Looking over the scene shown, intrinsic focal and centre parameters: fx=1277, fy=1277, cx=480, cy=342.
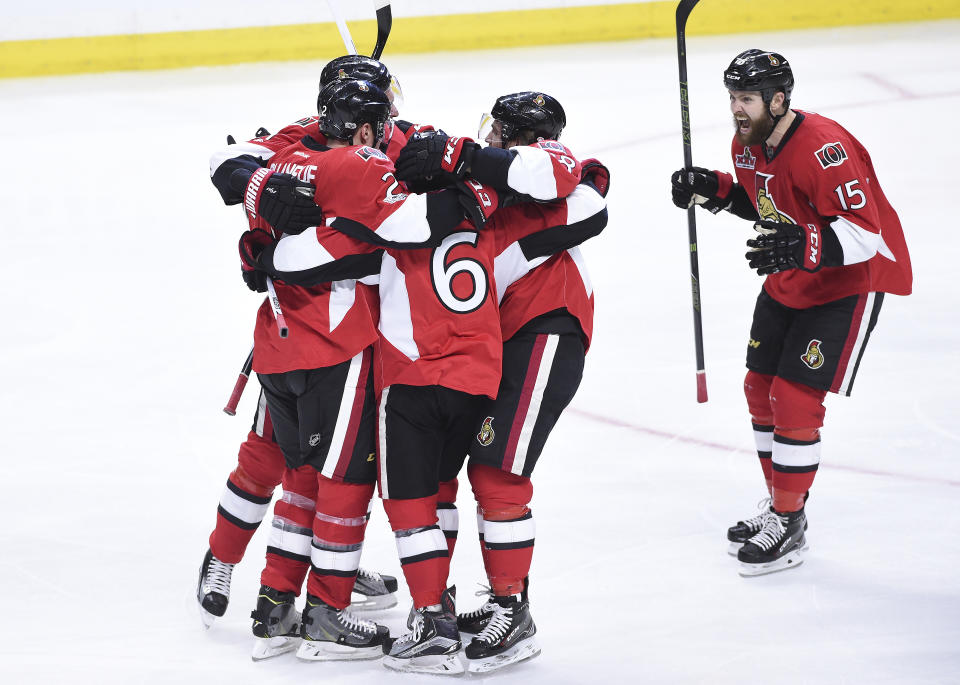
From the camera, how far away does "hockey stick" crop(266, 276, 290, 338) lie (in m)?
2.92

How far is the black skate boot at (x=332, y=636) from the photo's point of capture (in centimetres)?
299

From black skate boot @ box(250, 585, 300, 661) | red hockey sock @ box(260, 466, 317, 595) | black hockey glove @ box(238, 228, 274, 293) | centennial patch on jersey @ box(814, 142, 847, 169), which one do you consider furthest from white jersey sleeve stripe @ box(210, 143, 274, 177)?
centennial patch on jersey @ box(814, 142, 847, 169)

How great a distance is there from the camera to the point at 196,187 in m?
7.81

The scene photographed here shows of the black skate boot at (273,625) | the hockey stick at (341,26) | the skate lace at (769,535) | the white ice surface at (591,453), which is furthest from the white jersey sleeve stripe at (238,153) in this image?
the skate lace at (769,535)

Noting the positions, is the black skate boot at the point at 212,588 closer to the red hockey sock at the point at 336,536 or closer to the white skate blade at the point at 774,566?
the red hockey sock at the point at 336,536

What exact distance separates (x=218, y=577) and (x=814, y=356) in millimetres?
1677

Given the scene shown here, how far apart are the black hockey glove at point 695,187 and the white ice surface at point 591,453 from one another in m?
0.92

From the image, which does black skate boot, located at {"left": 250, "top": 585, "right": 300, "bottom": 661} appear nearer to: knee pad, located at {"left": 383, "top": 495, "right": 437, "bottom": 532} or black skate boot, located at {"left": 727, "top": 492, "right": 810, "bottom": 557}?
knee pad, located at {"left": 383, "top": 495, "right": 437, "bottom": 532}

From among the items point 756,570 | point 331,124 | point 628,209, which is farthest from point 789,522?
point 628,209

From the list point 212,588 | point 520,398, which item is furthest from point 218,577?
point 520,398

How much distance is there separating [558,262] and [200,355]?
8.70 feet

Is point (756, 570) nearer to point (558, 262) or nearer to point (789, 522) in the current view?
point (789, 522)

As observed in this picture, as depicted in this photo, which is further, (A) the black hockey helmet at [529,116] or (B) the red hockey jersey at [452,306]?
(A) the black hockey helmet at [529,116]

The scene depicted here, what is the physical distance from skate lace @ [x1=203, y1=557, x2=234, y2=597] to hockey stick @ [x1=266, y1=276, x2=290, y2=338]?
70 centimetres
